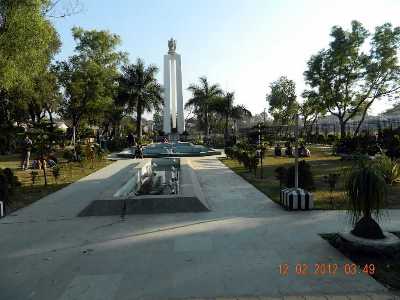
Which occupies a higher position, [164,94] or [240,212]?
[164,94]

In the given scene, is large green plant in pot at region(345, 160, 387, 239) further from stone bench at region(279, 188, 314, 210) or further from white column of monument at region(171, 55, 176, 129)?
white column of monument at region(171, 55, 176, 129)

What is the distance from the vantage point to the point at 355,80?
31.6m

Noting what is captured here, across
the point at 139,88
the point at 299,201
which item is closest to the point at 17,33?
the point at 299,201

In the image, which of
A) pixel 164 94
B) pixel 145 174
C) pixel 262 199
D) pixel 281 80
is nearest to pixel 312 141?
pixel 281 80

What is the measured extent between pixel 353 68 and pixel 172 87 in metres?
23.4

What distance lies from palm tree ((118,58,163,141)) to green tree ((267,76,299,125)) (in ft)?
50.8

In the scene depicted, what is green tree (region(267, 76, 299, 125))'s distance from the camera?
50.0 meters

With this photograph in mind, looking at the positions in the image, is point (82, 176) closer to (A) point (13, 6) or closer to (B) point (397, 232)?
(A) point (13, 6)

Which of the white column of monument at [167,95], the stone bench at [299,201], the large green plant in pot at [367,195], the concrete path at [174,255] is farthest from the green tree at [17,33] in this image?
the white column of monument at [167,95]

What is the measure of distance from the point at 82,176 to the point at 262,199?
9086 mm

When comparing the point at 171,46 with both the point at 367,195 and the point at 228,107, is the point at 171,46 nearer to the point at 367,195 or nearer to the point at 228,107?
the point at 228,107

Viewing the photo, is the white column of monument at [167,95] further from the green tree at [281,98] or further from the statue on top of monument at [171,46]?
the green tree at [281,98]

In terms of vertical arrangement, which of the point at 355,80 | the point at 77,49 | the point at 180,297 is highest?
the point at 77,49

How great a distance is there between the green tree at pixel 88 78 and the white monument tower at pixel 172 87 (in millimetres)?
7544
